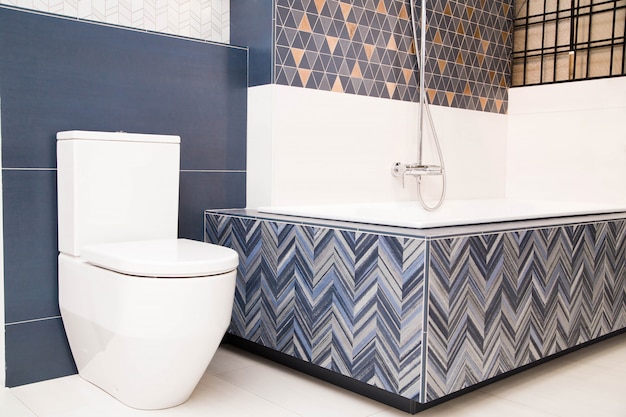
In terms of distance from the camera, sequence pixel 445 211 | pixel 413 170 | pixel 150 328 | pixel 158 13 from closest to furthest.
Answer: pixel 150 328, pixel 158 13, pixel 413 170, pixel 445 211

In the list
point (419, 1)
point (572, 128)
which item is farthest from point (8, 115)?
point (572, 128)

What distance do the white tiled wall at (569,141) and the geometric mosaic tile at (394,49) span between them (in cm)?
21

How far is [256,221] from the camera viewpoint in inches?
93.4

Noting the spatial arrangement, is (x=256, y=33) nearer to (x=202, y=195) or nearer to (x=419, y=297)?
(x=202, y=195)

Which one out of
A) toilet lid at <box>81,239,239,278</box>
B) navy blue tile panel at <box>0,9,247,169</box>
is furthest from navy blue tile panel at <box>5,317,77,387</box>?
navy blue tile panel at <box>0,9,247,169</box>

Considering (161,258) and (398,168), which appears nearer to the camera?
(161,258)

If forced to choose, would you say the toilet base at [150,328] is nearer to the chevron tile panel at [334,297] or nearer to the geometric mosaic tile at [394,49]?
the chevron tile panel at [334,297]

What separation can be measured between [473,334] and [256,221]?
889 millimetres

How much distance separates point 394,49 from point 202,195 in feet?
3.95

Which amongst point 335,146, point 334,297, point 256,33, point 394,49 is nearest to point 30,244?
point 334,297

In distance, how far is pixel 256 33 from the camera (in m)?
2.65

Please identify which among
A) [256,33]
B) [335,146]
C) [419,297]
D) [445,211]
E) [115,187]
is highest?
[256,33]

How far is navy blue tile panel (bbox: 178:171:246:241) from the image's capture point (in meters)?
2.54

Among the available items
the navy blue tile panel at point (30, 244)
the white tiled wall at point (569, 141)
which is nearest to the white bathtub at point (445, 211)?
the white tiled wall at point (569, 141)
